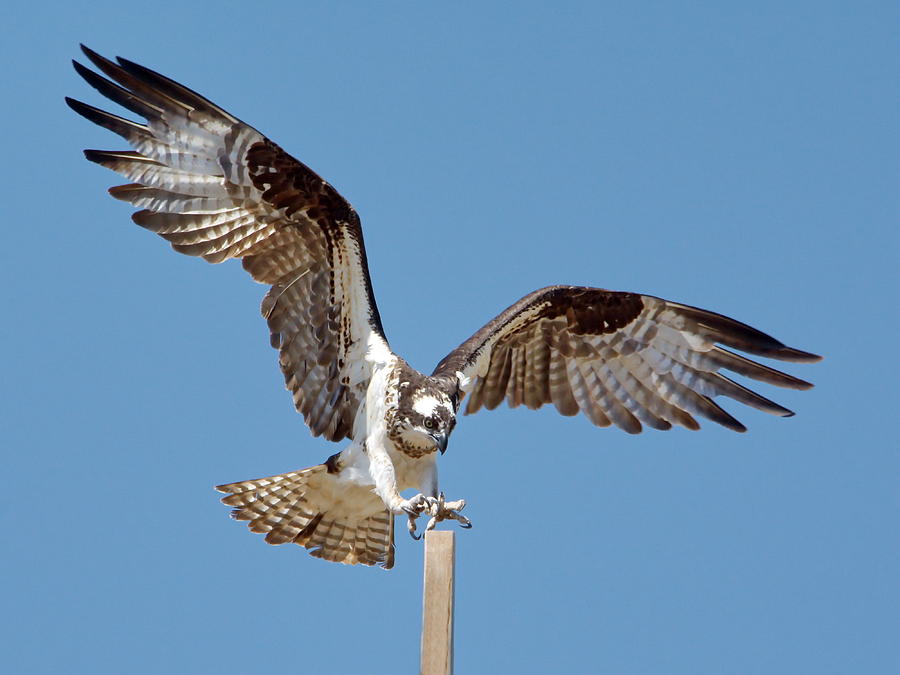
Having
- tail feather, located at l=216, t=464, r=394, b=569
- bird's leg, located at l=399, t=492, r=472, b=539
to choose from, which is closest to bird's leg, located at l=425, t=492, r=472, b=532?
bird's leg, located at l=399, t=492, r=472, b=539

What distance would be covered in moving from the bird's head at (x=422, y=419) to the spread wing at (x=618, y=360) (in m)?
1.06

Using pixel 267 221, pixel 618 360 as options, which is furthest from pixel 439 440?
pixel 618 360

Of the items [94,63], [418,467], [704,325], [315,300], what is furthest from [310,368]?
[704,325]

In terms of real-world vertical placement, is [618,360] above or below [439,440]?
above

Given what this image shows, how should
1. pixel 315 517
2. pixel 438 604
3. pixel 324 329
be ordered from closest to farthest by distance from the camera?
pixel 438 604
pixel 324 329
pixel 315 517

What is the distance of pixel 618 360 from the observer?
26.7 feet

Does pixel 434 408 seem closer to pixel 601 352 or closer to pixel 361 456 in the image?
pixel 361 456

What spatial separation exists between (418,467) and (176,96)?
8.17 feet

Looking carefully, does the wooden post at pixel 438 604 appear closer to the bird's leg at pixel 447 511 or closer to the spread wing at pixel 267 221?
the bird's leg at pixel 447 511

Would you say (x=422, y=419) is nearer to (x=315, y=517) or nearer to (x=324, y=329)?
(x=324, y=329)

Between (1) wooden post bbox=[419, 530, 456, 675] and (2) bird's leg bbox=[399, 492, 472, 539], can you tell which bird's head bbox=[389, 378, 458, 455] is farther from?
(1) wooden post bbox=[419, 530, 456, 675]

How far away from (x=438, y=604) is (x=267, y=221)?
3181 millimetres

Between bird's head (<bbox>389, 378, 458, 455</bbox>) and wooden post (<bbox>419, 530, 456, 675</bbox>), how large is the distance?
1.77m

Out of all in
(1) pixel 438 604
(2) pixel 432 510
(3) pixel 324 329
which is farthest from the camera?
(3) pixel 324 329
